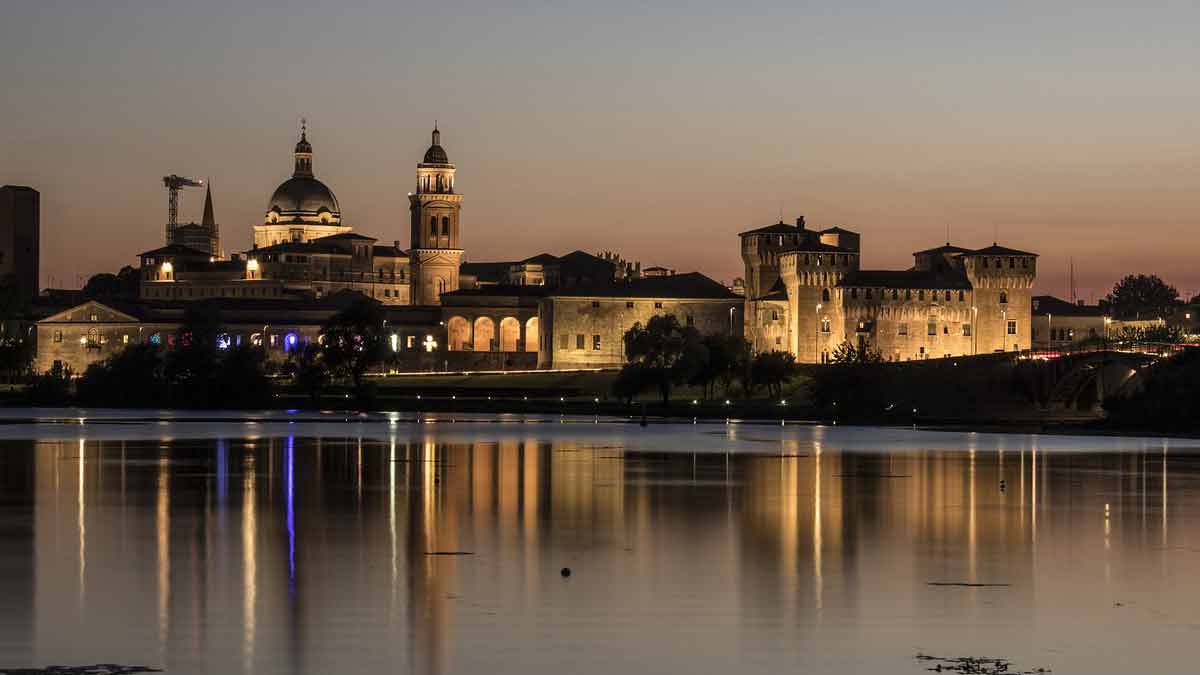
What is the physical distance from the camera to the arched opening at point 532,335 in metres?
136

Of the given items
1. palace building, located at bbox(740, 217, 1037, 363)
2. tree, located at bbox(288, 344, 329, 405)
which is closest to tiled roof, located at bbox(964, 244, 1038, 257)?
palace building, located at bbox(740, 217, 1037, 363)

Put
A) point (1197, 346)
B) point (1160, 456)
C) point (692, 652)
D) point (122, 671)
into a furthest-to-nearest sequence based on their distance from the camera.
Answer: point (1197, 346) < point (1160, 456) < point (692, 652) < point (122, 671)

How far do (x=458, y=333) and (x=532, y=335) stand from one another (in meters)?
5.69

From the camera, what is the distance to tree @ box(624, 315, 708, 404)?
94000 millimetres

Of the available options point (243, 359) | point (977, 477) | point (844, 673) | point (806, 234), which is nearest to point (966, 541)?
point (844, 673)

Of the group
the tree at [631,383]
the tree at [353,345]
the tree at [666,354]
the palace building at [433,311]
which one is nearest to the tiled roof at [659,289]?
the palace building at [433,311]

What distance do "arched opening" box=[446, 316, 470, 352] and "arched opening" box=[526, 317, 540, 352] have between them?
14.9 feet

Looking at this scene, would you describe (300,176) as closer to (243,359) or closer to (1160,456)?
(243,359)

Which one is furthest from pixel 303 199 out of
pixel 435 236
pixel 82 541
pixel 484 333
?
pixel 82 541

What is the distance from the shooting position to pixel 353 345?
99.9m

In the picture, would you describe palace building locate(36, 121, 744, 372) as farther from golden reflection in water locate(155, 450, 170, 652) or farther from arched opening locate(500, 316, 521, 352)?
golden reflection in water locate(155, 450, 170, 652)

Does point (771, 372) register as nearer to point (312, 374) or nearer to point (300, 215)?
point (312, 374)

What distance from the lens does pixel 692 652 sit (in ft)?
63.7

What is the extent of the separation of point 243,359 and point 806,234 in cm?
5450
